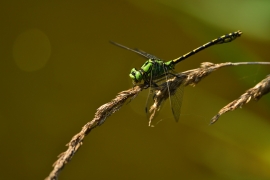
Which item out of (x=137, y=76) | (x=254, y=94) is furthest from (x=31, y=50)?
(x=254, y=94)

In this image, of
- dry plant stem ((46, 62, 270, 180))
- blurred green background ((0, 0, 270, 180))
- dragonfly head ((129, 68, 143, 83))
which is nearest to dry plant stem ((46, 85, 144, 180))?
dry plant stem ((46, 62, 270, 180))

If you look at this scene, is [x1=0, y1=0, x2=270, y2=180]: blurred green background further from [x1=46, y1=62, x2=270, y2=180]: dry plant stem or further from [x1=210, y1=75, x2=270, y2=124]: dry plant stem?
[x1=210, y1=75, x2=270, y2=124]: dry plant stem

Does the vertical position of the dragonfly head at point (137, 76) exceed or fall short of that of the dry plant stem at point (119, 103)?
it exceeds it

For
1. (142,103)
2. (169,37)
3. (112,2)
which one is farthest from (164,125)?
(112,2)

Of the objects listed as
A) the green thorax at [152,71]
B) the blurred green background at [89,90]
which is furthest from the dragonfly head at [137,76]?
the blurred green background at [89,90]

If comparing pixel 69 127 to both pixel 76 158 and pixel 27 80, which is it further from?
pixel 27 80

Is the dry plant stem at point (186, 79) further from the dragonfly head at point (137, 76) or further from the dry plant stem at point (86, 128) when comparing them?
the dragonfly head at point (137, 76)
